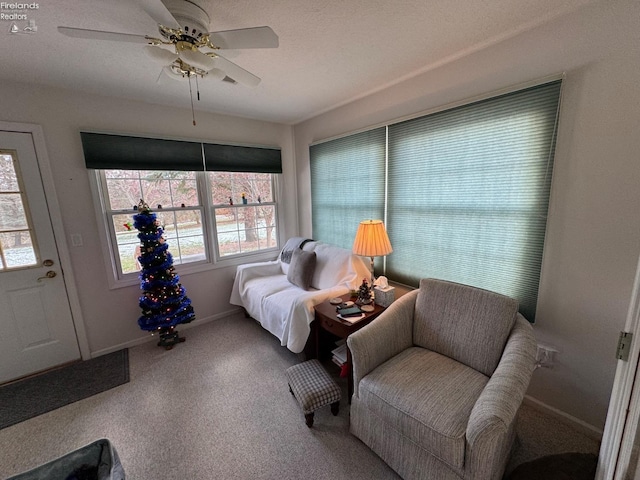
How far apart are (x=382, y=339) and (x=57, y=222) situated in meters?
2.92

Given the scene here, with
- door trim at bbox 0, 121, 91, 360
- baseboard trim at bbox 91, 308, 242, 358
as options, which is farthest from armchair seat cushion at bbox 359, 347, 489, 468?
door trim at bbox 0, 121, 91, 360

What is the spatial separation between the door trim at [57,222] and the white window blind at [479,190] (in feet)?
10.0

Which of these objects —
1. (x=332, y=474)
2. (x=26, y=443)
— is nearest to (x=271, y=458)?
(x=332, y=474)

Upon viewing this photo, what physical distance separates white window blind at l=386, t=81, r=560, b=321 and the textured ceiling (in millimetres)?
438

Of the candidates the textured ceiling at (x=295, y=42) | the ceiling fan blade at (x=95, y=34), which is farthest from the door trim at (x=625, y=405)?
the ceiling fan blade at (x=95, y=34)

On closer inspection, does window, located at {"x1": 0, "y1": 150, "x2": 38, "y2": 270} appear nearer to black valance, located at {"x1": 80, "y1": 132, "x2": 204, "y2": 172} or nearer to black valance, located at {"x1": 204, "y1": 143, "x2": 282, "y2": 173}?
black valance, located at {"x1": 80, "y1": 132, "x2": 204, "y2": 172}

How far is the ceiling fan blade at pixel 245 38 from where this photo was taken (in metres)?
1.19

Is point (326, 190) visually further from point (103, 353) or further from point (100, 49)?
point (103, 353)

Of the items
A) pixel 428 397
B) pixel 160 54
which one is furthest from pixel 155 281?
pixel 428 397

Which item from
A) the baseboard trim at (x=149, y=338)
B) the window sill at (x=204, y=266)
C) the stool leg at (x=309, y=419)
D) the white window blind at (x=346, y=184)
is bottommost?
the baseboard trim at (x=149, y=338)

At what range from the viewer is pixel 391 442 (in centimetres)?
135

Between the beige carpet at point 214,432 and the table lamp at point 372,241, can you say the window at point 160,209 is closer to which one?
the beige carpet at point 214,432

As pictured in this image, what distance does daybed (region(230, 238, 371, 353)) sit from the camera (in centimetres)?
216

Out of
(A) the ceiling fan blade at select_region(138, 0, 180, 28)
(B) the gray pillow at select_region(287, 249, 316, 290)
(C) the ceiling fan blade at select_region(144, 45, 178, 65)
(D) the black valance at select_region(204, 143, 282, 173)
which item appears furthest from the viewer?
(D) the black valance at select_region(204, 143, 282, 173)
